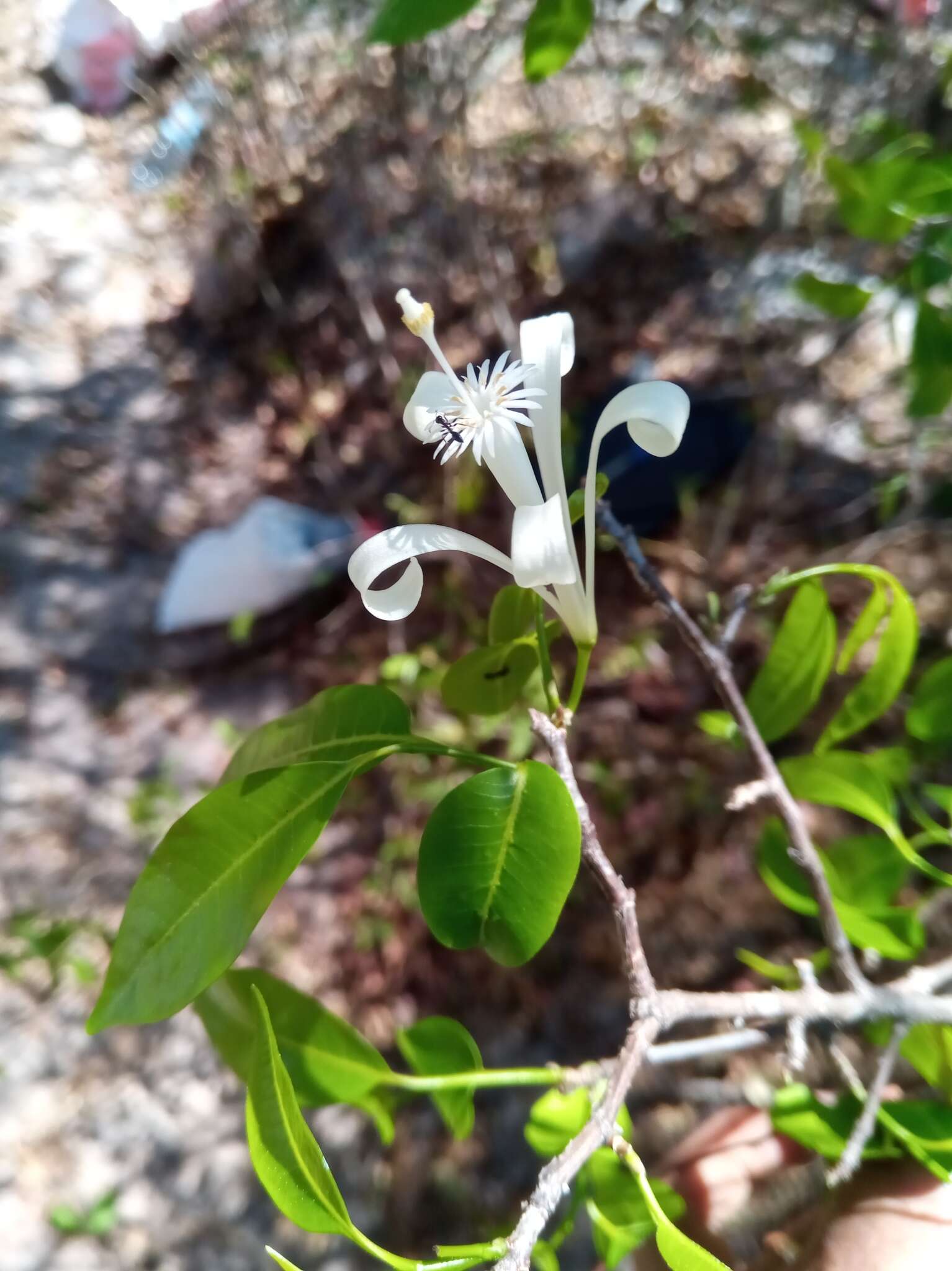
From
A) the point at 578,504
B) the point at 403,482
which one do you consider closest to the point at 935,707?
the point at 578,504

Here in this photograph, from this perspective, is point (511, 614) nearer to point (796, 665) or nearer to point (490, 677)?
point (490, 677)

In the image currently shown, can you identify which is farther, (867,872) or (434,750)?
(867,872)

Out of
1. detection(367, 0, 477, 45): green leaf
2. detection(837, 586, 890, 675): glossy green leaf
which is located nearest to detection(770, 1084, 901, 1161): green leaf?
detection(837, 586, 890, 675): glossy green leaf

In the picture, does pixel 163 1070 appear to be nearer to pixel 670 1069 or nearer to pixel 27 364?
pixel 670 1069

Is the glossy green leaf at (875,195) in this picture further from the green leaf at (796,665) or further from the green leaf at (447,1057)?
the green leaf at (447,1057)

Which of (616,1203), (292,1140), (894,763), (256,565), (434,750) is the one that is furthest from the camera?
(256,565)

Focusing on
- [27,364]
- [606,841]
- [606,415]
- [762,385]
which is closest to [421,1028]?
[606,415]

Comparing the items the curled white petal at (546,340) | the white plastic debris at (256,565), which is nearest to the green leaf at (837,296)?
the curled white petal at (546,340)
